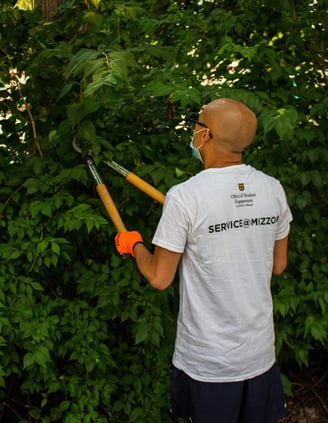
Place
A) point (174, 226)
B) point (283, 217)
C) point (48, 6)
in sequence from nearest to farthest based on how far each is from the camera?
point (174, 226), point (283, 217), point (48, 6)

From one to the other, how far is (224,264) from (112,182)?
118cm

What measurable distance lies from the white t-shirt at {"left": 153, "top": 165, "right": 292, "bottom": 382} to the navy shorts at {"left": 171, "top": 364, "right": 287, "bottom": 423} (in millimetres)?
40

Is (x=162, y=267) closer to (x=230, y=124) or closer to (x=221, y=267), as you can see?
(x=221, y=267)

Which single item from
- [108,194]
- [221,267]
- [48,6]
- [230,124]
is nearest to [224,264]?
[221,267]

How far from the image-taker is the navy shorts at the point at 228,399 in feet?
7.38

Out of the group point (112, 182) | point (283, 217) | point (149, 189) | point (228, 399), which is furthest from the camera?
point (112, 182)

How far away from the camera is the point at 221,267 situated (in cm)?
217

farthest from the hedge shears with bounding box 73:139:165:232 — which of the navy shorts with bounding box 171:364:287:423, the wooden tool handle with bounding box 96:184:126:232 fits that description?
the navy shorts with bounding box 171:364:287:423

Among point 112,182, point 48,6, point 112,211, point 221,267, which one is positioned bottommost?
point 221,267

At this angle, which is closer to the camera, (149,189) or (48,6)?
(149,189)

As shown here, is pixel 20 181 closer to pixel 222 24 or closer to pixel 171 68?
pixel 171 68

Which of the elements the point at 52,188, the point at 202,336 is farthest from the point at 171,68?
the point at 202,336

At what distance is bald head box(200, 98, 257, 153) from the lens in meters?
2.11

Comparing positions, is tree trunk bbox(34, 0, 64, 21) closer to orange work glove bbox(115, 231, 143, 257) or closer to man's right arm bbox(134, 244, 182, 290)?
orange work glove bbox(115, 231, 143, 257)
